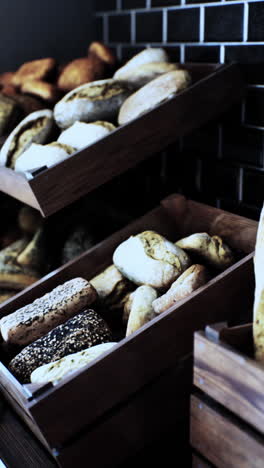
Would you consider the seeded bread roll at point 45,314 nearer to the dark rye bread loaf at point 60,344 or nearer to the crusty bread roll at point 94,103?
the dark rye bread loaf at point 60,344

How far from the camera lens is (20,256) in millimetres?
1538

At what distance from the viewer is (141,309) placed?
1.06 meters

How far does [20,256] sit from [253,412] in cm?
95

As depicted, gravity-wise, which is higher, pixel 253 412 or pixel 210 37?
pixel 210 37

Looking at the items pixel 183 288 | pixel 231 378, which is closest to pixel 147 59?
pixel 183 288

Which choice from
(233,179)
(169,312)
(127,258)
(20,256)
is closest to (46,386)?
(169,312)

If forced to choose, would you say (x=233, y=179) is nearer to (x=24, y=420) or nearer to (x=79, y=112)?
(x=79, y=112)

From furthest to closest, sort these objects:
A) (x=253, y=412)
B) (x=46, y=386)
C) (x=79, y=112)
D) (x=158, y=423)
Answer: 1. (x=79, y=112)
2. (x=158, y=423)
3. (x=46, y=386)
4. (x=253, y=412)

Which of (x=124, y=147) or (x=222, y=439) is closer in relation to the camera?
(x=222, y=439)

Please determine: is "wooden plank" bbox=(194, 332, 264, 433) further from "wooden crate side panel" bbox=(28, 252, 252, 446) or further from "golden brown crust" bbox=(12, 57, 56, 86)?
"golden brown crust" bbox=(12, 57, 56, 86)

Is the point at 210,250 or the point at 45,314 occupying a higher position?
the point at 210,250

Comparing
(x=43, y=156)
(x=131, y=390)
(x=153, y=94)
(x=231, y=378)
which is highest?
(x=153, y=94)

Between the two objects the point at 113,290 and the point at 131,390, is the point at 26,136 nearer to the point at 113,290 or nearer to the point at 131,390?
the point at 113,290

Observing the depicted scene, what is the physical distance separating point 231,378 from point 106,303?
51 centimetres
